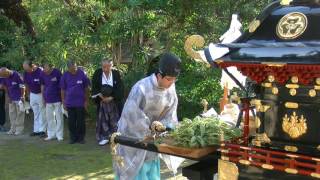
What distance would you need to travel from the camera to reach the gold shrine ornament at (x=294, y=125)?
354 centimetres

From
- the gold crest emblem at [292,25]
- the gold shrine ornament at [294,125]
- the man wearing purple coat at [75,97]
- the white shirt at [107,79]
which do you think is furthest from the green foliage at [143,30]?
the gold shrine ornament at [294,125]

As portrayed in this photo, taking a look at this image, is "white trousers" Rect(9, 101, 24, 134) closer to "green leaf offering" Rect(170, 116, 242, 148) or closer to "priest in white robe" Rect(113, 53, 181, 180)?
"priest in white robe" Rect(113, 53, 181, 180)

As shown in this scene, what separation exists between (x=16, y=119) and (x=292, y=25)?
8.35 m

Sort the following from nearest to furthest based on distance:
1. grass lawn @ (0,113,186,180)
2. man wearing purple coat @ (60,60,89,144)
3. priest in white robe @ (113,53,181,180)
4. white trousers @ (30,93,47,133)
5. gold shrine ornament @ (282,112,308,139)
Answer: gold shrine ornament @ (282,112,308,139) < priest in white robe @ (113,53,181,180) < grass lawn @ (0,113,186,180) < man wearing purple coat @ (60,60,89,144) < white trousers @ (30,93,47,133)

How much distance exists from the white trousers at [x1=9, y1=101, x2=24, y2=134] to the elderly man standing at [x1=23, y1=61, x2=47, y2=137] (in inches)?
16.0

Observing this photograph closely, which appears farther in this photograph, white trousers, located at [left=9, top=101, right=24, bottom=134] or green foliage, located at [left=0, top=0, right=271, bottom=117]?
white trousers, located at [left=9, top=101, right=24, bottom=134]

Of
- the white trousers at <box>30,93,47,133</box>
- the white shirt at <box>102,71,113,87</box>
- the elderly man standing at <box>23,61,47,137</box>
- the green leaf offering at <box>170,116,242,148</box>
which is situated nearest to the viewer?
the green leaf offering at <box>170,116,242,148</box>

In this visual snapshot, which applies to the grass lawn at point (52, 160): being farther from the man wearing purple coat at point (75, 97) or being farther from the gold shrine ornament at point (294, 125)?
the gold shrine ornament at point (294, 125)

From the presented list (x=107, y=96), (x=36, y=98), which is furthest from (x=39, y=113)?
(x=107, y=96)

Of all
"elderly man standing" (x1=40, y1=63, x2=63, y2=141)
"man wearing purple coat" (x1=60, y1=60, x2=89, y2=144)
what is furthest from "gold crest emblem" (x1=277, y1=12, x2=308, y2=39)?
"elderly man standing" (x1=40, y1=63, x2=63, y2=141)

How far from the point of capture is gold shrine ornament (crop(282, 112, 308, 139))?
3539 millimetres

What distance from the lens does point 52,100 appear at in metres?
9.87

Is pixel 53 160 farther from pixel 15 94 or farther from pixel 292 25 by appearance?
pixel 292 25

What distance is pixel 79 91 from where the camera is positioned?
9.30 meters
